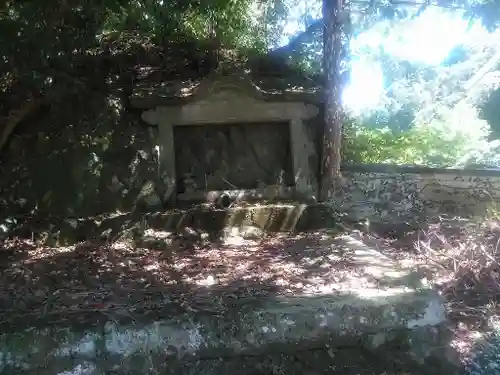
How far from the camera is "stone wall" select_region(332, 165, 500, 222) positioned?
304 inches

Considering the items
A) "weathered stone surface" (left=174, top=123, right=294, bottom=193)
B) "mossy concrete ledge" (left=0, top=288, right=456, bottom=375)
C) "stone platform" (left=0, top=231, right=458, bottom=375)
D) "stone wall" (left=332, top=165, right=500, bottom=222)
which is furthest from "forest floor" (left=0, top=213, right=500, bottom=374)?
"weathered stone surface" (left=174, top=123, right=294, bottom=193)

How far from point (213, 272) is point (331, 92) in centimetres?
356

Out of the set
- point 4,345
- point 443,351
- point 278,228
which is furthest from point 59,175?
point 443,351

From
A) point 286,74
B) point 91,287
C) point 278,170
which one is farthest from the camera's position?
point 286,74

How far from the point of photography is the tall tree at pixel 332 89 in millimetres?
6836

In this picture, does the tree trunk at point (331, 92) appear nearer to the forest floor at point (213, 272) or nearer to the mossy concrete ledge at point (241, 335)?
the forest floor at point (213, 272)

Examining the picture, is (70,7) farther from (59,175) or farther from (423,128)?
(423,128)

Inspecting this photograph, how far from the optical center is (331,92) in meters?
7.04

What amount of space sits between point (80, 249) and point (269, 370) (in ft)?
11.1

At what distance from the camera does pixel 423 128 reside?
12.1 m

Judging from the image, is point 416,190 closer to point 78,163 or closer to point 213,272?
point 213,272

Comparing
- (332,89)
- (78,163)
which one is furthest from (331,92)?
(78,163)

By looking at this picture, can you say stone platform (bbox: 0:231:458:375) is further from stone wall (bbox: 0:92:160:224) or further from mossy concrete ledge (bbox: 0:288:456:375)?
stone wall (bbox: 0:92:160:224)

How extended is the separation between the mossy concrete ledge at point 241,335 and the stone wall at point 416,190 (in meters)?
4.41
